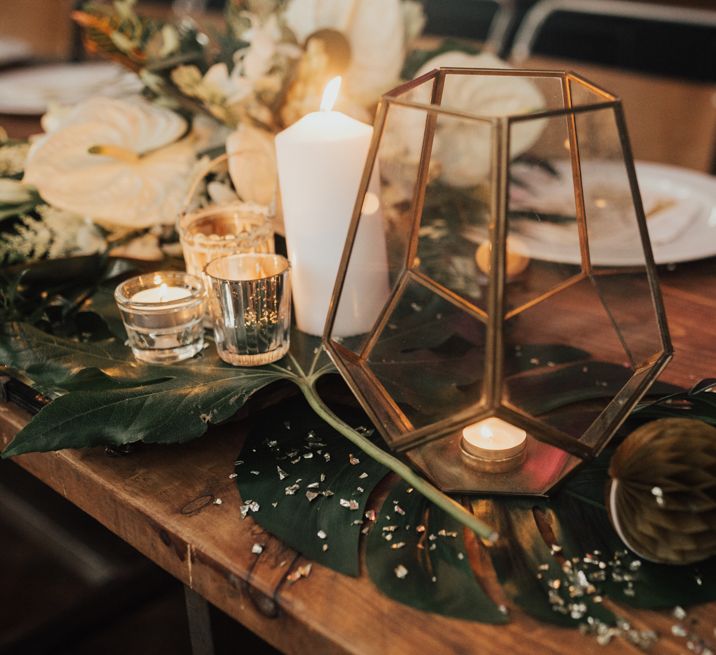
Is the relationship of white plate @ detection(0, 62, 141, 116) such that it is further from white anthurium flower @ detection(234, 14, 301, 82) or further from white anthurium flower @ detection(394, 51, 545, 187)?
white anthurium flower @ detection(394, 51, 545, 187)

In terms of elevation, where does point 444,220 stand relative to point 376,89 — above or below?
below

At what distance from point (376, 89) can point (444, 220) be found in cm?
17

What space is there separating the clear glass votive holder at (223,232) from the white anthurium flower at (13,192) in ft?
0.75

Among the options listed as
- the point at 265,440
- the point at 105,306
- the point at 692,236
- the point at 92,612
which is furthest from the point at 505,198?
the point at 92,612

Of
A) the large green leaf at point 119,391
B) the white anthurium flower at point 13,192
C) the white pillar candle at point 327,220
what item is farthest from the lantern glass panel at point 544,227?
the white anthurium flower at point 13,192

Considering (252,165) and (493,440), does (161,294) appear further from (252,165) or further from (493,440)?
(493,440)

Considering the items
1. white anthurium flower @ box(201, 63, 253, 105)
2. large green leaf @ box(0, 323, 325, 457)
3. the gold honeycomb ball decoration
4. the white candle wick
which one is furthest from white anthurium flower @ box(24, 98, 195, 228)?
the gold honeycomb ball decoration

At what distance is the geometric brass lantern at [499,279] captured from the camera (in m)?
0.43

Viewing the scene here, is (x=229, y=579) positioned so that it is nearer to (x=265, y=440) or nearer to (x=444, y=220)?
(x=265, y=440)

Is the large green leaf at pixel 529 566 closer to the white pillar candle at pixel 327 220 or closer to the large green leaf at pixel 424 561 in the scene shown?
the large green leaf at pixel 424 561

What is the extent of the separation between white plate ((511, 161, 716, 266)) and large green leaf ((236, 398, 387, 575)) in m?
0.23

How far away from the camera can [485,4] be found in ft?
7.72

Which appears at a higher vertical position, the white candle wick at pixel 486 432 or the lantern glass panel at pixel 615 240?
the lantern glass panel at pixel 615 240

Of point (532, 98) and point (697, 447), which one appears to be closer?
point (697, 447)
